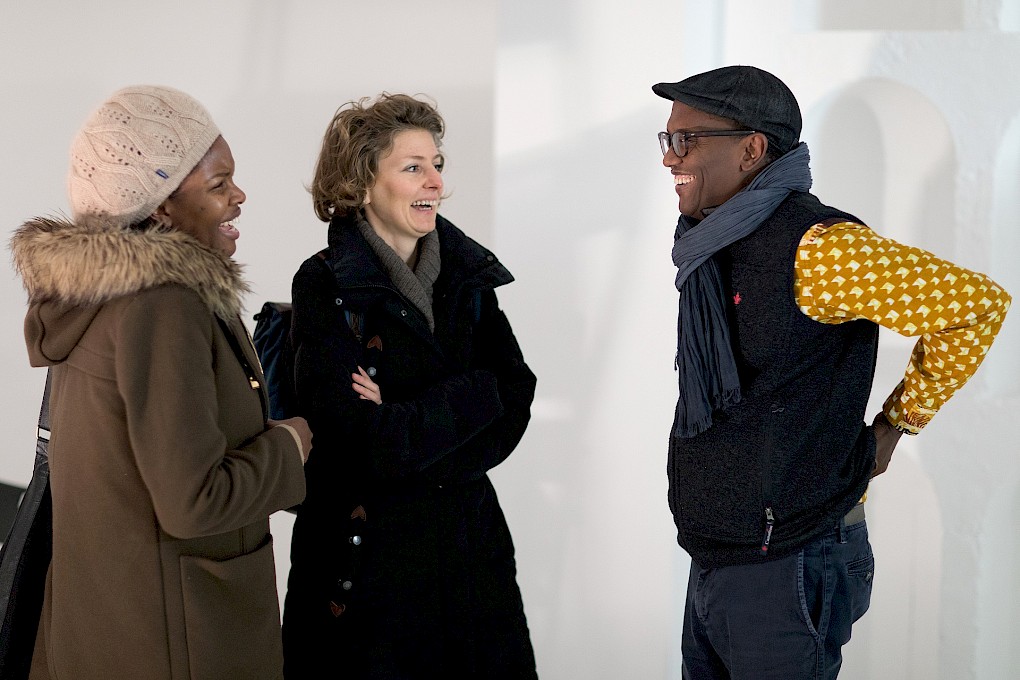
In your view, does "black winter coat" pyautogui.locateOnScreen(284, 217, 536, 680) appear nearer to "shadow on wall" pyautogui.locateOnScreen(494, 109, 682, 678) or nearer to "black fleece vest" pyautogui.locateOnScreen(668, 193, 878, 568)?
"black fleece vest" pyautogui.locateOnScreen(668, 193, 878, 568)

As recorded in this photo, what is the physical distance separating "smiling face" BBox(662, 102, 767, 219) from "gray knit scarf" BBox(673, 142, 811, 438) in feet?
0.20

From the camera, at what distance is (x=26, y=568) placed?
6.35 ft

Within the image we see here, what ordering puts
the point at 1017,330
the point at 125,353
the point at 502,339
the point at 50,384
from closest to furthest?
1. the point at 125,353
2. the point at 50,384
3. the point at 502,339
4. the point at 1017,330

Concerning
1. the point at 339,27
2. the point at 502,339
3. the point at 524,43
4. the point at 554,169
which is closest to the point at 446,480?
the point at 502,339

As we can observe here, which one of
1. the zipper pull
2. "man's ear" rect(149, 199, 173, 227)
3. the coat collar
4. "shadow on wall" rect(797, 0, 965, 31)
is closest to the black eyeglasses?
the coat collar

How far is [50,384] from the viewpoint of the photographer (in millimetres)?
1971

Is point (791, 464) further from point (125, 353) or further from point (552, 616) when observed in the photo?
point (552, 616)

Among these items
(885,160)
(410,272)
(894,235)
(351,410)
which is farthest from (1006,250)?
Result: (351,410)

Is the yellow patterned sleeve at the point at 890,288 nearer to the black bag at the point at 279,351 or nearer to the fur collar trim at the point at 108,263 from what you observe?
the black bag at the point at 279,351

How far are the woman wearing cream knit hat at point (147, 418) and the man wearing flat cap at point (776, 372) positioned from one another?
84 cm

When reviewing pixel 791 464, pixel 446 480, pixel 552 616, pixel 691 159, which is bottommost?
pixel 552 616

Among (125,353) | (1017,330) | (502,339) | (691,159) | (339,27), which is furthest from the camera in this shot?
(339,27)

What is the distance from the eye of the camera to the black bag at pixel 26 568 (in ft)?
6.32

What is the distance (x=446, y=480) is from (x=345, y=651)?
16.6 inches
